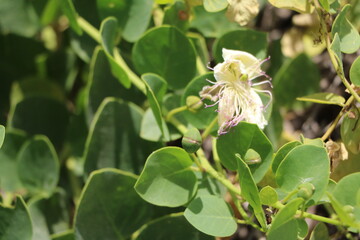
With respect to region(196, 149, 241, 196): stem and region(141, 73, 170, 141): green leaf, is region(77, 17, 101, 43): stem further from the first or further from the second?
region(196, 149, 241, 196): stem

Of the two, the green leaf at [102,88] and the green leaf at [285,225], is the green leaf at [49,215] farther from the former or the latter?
the green leaf at [285,225]

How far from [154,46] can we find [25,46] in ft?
1.59

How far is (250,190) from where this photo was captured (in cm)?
Result: 83

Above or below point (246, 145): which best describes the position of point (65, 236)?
below

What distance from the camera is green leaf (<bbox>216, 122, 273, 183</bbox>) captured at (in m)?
0.88

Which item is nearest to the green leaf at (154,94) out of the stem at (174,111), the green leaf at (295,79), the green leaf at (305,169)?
the stem at (174,111)

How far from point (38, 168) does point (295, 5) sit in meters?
0.62

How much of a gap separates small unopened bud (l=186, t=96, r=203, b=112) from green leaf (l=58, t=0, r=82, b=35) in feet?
0.99

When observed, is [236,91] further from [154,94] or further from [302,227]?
[302,227]

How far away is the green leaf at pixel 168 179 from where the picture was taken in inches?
35.8

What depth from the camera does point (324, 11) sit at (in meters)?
0.95

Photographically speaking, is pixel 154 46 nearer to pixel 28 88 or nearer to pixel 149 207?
pixel 149 207

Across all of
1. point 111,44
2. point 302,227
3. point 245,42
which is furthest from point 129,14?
point 302,227

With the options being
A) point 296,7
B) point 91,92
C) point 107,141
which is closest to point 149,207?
point 107,141
